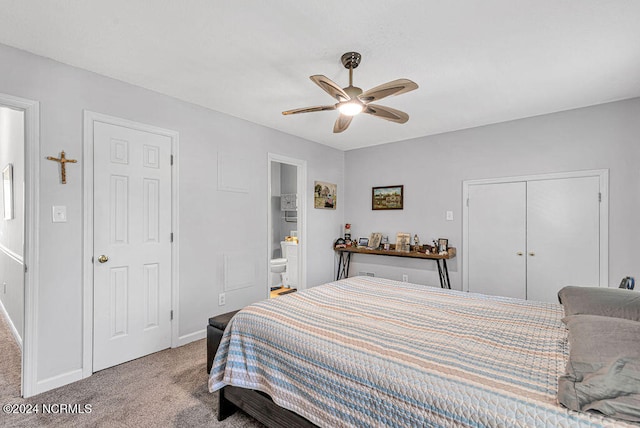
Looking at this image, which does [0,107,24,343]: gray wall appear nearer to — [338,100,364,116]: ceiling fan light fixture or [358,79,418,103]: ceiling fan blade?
[338,100,364,116]: ceiling fan light fixture

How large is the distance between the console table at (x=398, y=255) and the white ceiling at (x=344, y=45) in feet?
6.06

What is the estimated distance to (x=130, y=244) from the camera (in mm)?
2742

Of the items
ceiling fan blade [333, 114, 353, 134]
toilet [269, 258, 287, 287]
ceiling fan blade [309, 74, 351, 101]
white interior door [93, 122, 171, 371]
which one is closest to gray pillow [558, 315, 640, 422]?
ceiling fan blade [309, 74, 351, 101]

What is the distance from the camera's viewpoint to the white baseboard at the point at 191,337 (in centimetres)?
308

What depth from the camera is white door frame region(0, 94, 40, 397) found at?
2.22 metres

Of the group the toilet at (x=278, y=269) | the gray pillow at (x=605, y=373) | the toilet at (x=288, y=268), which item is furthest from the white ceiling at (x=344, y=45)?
the toilet at (x=278, y=269)

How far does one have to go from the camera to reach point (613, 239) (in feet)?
10.2

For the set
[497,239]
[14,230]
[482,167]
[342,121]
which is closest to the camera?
[342,121]

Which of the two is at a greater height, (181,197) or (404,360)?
(181,197)

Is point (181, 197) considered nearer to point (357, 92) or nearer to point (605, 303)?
point (357, 92)

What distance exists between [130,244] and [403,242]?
3369mm

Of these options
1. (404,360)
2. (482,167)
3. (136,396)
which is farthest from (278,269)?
(404,360)

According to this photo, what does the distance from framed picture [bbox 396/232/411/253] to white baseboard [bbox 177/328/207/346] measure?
2.73 meters

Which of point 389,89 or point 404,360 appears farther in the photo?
point 389,89
